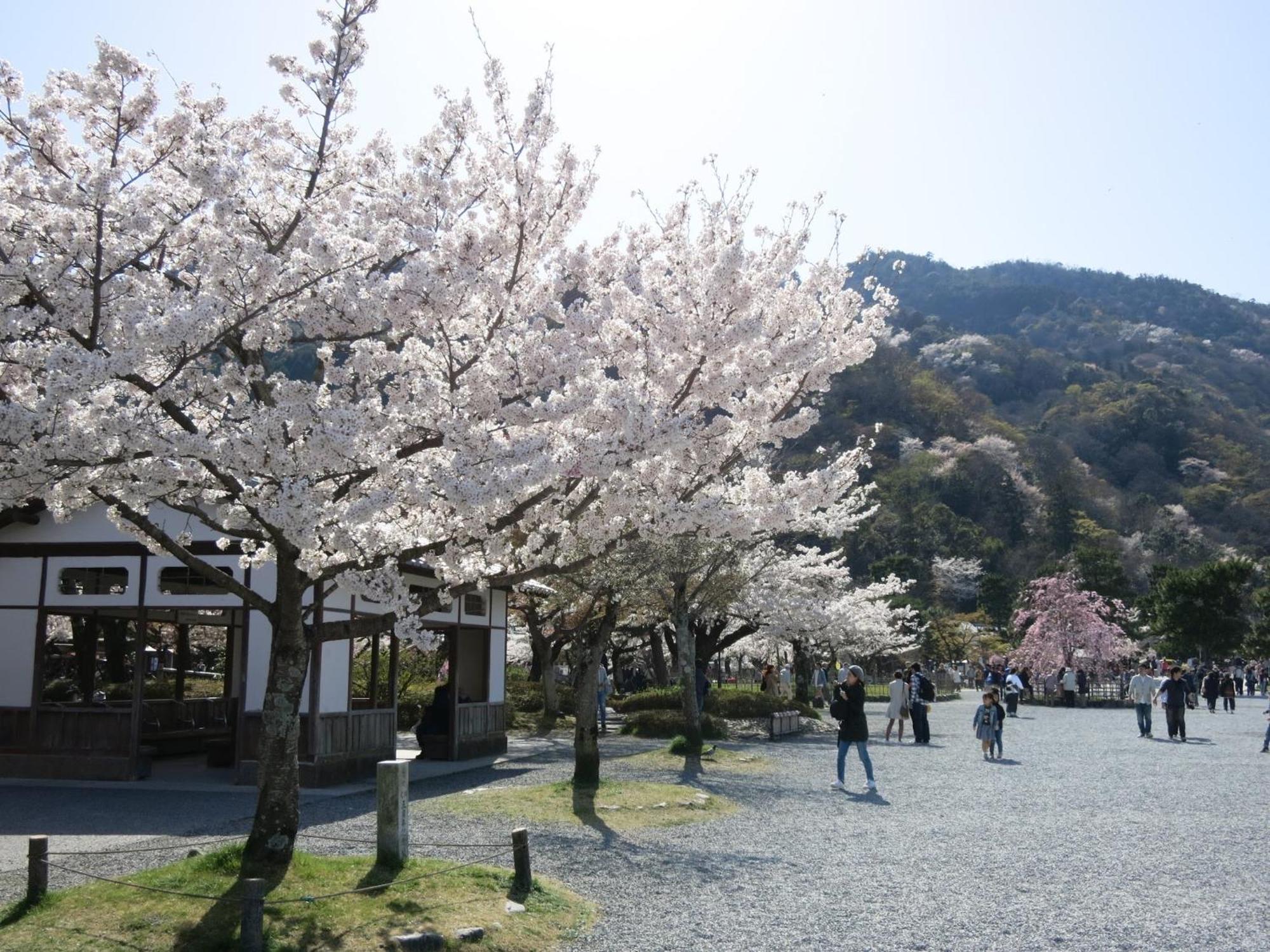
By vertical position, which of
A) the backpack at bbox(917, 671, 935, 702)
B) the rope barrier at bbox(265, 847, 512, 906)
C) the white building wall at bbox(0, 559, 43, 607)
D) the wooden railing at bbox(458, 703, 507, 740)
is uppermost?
the white building wall at bbox(0, 559, 43, 607)

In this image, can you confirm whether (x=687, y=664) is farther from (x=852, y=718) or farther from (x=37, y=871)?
(x=37, y=871)

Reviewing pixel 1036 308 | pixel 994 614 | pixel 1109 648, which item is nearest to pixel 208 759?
pixel 1109 648

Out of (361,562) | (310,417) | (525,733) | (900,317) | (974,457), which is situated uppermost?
(900,317)

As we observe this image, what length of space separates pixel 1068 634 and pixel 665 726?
1049 inches

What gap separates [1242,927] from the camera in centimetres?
659

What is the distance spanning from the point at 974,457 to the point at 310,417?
86173 millimetres

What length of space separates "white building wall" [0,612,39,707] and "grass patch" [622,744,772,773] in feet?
27.3

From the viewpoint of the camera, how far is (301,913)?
6.22 metres

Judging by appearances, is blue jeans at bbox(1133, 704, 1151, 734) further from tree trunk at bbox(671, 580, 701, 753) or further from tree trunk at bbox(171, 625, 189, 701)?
tree trunk at bbox(171, 625, 189, 701)

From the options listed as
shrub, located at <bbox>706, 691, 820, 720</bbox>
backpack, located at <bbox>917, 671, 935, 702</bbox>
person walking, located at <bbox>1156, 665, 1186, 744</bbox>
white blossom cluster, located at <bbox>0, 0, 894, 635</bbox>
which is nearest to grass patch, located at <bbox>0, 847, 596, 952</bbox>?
white blossom cluster, located at <bbox>0, 0, 894, 635</bbox>

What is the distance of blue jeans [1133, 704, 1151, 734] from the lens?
22.1 m

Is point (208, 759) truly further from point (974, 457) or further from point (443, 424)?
point (974, 457)

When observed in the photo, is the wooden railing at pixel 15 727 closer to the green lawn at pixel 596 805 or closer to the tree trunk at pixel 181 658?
the tree trunk at pixel 181 658

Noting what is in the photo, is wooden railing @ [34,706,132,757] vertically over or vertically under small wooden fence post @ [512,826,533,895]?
over
